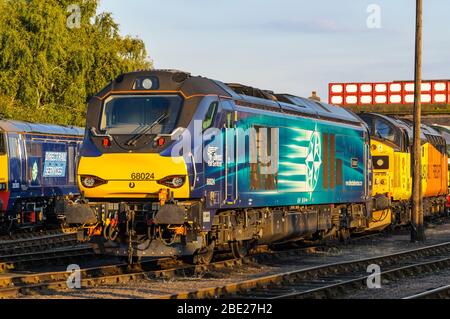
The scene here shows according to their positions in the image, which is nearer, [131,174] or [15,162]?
[131,174]

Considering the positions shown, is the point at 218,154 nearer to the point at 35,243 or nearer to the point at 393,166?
the point at 35,243

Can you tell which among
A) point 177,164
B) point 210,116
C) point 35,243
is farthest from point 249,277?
point 35,243

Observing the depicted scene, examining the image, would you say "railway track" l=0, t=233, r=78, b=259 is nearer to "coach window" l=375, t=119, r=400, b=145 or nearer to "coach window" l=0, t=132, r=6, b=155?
"coach window" l=0, t=132, r=6, b=155

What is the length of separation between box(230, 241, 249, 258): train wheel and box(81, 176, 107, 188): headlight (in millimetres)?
3773

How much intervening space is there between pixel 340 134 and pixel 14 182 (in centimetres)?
1022

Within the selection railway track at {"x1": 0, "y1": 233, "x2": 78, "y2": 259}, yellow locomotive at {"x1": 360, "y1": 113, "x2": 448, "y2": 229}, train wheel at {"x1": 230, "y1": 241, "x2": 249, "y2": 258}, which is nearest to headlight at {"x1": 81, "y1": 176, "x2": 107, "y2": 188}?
train wheel at {"x1": 230, "y1": 241, "x2": 249, "y2": 258}

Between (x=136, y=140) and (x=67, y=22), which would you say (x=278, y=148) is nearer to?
(x=136, y=140)

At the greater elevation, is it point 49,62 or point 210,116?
point 49,62

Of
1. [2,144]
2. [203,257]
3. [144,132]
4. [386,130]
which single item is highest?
[386,130]

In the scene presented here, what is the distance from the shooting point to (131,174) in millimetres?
16172

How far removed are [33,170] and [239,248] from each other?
11.7 metres

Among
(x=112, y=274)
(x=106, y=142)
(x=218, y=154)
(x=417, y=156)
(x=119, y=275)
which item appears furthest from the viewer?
(x=417, y=156)

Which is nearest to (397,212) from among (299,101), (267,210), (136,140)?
(299,101)

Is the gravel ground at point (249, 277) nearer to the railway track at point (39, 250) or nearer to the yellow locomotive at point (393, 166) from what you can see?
Result: the railway track at point (39, 250)
